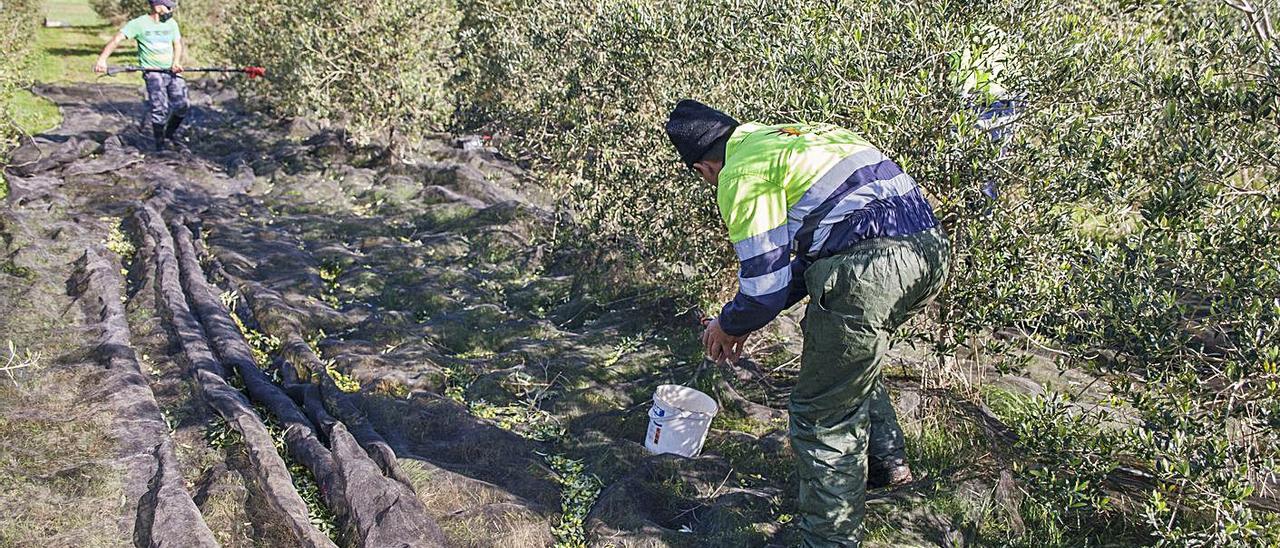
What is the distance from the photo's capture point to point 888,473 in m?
4.67

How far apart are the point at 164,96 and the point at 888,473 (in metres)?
12.3

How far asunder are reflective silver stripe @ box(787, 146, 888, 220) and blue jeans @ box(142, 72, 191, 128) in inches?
469

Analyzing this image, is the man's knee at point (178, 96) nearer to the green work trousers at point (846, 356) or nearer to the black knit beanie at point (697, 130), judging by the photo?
the black knit beanie at point (697, 130)

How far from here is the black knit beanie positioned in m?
4.22

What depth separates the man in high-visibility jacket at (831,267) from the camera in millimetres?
3840

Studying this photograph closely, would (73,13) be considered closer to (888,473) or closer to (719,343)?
(719,343)

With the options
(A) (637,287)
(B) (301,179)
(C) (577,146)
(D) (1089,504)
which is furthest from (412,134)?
(D) (1089,504)

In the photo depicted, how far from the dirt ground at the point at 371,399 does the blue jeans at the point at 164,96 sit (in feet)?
10.3

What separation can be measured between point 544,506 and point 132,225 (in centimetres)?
677

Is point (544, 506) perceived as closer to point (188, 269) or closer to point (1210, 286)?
point (1210, 286)

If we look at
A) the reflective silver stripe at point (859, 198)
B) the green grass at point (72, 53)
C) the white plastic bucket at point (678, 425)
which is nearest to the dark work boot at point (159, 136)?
the green grass at point (72, 53)

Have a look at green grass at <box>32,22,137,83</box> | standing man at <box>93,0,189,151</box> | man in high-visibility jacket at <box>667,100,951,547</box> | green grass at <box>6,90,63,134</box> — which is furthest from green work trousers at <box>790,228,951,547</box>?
green grass at <box>32,22,137,83</box>

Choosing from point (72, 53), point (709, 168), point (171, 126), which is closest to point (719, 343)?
point (709, 168)

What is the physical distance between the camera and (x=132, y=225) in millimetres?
9359
